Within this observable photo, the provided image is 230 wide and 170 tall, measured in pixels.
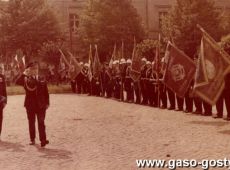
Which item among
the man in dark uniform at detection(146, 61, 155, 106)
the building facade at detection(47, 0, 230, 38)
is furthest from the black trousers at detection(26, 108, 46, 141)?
the building facade at detection(47, 0, 230, 38)

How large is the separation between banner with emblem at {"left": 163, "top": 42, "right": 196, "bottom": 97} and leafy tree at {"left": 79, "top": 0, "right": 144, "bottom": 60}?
2701cm

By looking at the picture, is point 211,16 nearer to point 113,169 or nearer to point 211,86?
point 211,86

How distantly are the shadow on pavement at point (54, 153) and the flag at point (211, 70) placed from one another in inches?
180

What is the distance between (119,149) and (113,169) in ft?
5.94

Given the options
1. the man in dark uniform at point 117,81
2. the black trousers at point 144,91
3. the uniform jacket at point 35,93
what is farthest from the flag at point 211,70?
the man in dark uniform at point 117,81

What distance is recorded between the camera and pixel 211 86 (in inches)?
515

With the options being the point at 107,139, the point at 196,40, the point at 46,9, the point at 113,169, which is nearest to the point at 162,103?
the point at 107,139

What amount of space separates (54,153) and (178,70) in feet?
21.9

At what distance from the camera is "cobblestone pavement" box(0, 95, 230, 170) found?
8836 millimetres

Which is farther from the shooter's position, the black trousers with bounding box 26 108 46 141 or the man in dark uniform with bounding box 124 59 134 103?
the man in dark uniform with bounding box 124 59 134 103

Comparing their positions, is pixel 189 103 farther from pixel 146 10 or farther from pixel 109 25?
pixel 146 10

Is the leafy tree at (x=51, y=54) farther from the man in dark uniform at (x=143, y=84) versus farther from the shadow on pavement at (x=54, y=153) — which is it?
the shadow on pavement at (x=54, y=153)

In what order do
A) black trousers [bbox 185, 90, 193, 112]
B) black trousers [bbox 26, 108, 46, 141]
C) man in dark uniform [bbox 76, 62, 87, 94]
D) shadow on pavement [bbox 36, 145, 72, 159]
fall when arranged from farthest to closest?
man in dark uniform [bbox 76, 62, 87, 94] < black trousers [bbox 185, 90, 193, 112] < black trousers [bbox 26, 108, 46, 141] < shadow on pavement [bbox 36, 145, 72, 159]

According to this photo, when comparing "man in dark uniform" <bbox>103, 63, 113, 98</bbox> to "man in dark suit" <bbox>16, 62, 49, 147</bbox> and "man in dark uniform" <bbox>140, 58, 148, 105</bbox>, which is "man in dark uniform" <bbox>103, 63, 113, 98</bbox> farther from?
"man in dark suit" <bbox>16, 62, 49, 147</bbox>
